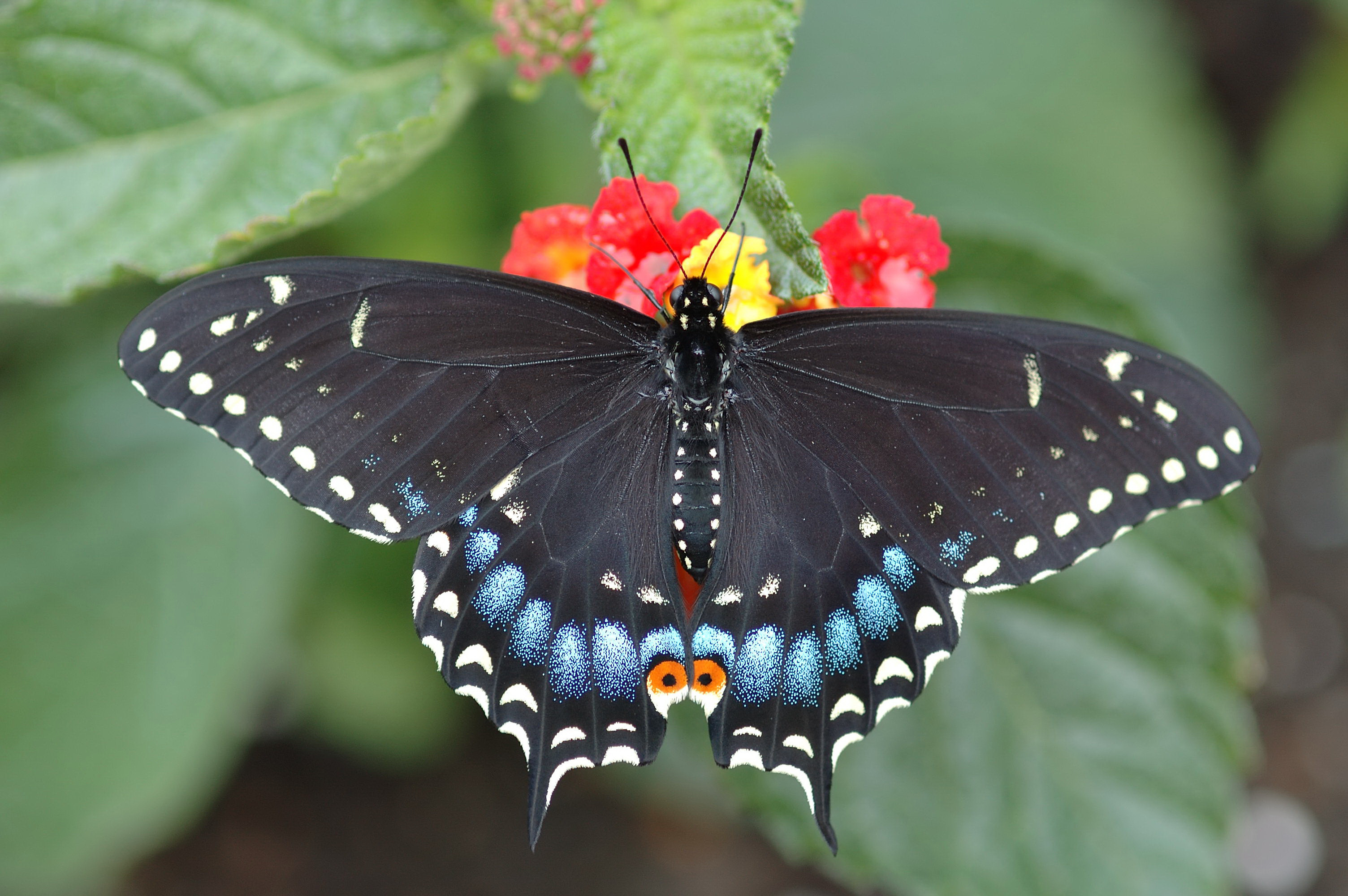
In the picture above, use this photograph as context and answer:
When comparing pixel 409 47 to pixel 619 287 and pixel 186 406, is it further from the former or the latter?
pixel 186 406

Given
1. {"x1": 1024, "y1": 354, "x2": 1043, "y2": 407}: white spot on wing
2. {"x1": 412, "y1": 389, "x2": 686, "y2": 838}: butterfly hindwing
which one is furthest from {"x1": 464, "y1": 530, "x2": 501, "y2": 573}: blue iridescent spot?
{"x1": 1024, "y1": 354, "x2": 1043, "y2": 407}: white spot on wing

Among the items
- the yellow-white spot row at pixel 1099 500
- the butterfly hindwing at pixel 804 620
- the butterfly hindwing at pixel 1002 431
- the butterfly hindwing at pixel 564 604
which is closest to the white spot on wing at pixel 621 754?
the butterfly hindwing at pixel 564 604

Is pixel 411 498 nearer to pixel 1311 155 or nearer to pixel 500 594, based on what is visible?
pixel 500 594

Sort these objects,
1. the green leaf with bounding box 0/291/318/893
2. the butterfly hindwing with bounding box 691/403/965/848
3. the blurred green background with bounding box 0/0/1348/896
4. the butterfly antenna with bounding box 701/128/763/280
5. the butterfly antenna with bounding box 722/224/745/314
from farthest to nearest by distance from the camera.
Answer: the green leaf with bounding box 0/291/318/893 → the blurred green background with bounding box 0/0/1348/896 → the butterfly hindwing with bounding box 691/403/965/848 → the butterfly antenna with bounding box 722/224/745/314 → the butterfly antenna with bounding box 701/128/763/280

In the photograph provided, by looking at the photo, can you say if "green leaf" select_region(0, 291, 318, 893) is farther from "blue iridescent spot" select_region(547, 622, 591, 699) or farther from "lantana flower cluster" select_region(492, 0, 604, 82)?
"lantana flower cluster" select_region(492, 0, 604, 82)

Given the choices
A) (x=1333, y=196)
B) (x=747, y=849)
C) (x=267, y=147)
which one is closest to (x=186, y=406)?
(x=267, y=147)

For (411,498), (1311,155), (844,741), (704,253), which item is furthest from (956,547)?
(1311,155)
